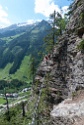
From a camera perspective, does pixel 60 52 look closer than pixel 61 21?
Yes

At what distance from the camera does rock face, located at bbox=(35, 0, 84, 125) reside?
1495 inches

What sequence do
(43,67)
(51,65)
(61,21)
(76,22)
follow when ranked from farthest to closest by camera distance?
(61,21) → (43,67) → (51,65) → (76,22)

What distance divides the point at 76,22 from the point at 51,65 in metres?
14.7

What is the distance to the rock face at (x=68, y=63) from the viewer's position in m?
38.0

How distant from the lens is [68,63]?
47.4m

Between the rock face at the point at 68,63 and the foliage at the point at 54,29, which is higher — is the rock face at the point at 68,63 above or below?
below

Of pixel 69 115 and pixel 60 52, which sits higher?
pixel 60 52

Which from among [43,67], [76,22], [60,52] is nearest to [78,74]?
[76,22]

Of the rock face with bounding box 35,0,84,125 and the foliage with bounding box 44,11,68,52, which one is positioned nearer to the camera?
the rock face with bounding box 35,0,84,125

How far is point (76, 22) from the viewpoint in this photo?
1769 inches

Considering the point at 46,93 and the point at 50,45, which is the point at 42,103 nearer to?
the point at 46,93

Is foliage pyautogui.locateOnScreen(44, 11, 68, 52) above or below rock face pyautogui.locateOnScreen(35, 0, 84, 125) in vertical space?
above

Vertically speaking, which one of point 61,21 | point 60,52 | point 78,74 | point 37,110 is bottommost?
point 37,110

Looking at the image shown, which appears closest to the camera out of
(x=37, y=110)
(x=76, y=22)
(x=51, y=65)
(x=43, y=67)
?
(x=76, y=22)
